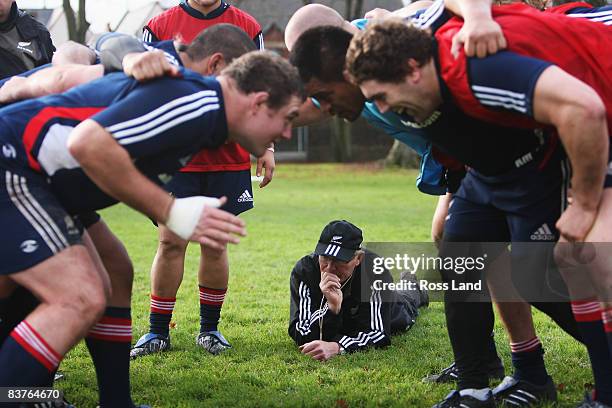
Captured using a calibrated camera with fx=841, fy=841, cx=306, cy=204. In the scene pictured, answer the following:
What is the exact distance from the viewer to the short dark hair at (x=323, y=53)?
455cm

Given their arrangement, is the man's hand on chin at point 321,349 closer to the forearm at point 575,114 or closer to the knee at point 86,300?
the knee at point 86,300

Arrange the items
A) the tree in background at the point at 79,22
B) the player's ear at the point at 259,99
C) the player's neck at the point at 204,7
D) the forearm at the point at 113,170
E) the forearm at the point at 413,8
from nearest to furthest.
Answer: the forearm at the point at 113,170
the player's ear at the point at 259,99
the forearm at the point at 413,8
the player's neck at the point at 204,7
the tree in background at the point at 79,22

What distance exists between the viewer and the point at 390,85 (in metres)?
3.96

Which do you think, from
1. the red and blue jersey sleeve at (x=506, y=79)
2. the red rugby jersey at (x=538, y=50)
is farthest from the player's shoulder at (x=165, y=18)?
the red and blue jersey sleeve at (x=506, y=79)

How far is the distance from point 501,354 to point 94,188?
3.32 meters

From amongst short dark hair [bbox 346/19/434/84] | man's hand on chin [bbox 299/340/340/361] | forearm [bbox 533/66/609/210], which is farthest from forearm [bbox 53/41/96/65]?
forearm [bbox 533/66/609/210]

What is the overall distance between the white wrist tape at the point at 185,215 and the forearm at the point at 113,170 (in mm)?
32

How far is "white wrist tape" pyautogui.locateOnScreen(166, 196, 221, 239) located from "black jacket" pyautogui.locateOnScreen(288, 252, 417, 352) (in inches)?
103

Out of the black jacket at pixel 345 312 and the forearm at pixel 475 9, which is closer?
the forearm at pixel 475 9

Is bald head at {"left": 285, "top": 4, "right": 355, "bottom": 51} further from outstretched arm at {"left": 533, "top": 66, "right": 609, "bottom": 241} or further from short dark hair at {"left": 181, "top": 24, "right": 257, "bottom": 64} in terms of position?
outstretched arm at {"left": 533, "top": 66, "right": 609, "bottom": 241}

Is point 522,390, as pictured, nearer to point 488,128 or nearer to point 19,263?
point 488,128

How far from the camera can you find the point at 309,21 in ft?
16.6

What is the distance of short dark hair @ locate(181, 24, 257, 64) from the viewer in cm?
467

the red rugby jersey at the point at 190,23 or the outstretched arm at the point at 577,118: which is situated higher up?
the outstretched arm at the point at 577,118
